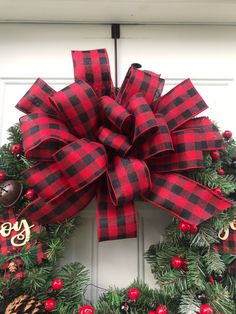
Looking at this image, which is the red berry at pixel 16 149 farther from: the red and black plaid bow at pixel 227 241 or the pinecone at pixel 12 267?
the red and black plaid bow at pixel 227 241

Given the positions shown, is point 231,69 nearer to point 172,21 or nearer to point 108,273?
point 172,21

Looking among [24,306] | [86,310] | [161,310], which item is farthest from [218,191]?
[24,306]

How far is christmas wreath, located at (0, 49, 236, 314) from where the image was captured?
2.33ft

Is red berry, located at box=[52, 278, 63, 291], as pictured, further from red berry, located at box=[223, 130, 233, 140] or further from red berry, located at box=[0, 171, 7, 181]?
red berry, located at box=[223, 130, 233, 140]

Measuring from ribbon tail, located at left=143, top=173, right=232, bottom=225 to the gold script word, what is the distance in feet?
0.99

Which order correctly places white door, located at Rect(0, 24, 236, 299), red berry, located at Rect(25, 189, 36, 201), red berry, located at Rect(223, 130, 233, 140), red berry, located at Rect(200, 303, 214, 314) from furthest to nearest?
white door, located at Rect(0, 24, 236, 299) → red berry, located at Rect(223, 130, 233, 140) → red berry, located at Rect(25, 189, 36, 201) → red berry, located at Rect(200, 303, 214, 314)

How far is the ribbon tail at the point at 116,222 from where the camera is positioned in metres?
0.71

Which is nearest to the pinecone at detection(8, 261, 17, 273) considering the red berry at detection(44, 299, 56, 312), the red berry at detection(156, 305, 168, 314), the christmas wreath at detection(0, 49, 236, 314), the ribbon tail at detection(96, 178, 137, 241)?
the christmas wreath at detection(0, 49, 236, 314)

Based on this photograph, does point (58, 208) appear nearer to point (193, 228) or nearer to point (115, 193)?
point (115, 193)

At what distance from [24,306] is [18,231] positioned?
0.17 metres

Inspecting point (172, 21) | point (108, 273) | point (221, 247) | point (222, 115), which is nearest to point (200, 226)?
point (221, 247)

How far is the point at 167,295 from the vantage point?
74 centimetres

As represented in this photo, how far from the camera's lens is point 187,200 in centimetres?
73

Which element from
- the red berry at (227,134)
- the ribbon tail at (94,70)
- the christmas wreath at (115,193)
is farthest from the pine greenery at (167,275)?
the ribbon tail at (94,70)
